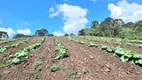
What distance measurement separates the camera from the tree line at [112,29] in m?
42.9


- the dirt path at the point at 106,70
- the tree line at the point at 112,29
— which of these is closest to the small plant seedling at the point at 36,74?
the dirt path at the point at 106,70

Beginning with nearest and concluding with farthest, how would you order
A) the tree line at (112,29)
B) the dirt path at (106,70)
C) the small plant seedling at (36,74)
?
the dirt path at (106,70)
the small plant seedling at (36,74)
the tree line at (112,29)

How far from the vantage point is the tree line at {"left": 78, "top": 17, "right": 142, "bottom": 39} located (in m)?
42.9

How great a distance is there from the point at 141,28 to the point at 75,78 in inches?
1730

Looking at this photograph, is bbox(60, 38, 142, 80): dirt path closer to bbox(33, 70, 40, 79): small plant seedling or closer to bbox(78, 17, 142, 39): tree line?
bbox(33, 70, 40, 79): small plant seedling

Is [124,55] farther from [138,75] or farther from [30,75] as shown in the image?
[30,75]

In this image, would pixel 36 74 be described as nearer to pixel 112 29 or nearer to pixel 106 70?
pixel 106 70

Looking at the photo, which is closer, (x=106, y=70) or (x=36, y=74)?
(x=106, y=70)

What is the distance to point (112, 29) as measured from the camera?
6347 centimetres

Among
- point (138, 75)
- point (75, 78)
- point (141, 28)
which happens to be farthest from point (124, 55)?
point (141, 28)

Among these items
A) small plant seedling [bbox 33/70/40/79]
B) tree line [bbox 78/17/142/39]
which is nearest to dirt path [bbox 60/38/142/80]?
small plant seedling [bbox 33/70/40/79]

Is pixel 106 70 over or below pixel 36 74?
over

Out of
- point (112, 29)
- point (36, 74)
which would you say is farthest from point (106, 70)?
point (112, 29)

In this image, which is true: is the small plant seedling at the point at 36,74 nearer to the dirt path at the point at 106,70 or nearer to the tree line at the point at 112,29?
the dirt path at the point at 106,70
